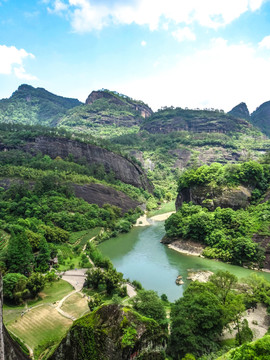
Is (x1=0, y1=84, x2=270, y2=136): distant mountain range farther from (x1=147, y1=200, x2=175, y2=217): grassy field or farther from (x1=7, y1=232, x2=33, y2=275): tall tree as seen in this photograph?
(x1=7, y1=232, x2=33, y2=275): tall tree

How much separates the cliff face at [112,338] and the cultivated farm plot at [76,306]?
1037 cm

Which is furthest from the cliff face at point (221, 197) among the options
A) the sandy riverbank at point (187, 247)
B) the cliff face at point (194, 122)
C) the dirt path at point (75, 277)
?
the cliff face at point (194, 122)

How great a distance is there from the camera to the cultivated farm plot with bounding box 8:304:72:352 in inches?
772

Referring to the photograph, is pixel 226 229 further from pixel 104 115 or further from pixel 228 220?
pixel 104 115

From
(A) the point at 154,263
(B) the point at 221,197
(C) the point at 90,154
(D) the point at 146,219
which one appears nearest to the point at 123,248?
(A) the point at 154,263

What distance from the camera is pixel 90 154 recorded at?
8606cm

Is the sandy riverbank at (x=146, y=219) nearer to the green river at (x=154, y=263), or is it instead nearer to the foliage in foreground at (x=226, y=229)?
the green river at (x=154, y=263)

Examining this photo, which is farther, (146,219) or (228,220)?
(146,219)

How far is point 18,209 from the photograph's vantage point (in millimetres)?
49844

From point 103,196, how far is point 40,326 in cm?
4570

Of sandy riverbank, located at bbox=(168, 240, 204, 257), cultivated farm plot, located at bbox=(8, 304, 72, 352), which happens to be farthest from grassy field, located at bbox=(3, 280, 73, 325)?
sandy riverbank, located at bbox=(168, 240, 204, 257)

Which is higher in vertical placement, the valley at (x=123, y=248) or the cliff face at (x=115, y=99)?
the cliff face at (x=115, y=99)

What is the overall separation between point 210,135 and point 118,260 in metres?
105

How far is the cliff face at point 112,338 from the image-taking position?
41.3ft
